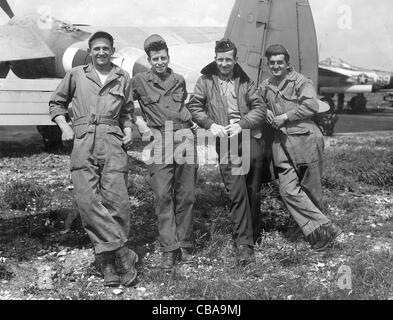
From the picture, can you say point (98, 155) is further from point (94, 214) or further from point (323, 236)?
point (323, 236)

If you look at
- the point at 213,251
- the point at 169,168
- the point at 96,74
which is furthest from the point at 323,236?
the point at 96,74

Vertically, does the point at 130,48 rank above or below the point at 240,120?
above

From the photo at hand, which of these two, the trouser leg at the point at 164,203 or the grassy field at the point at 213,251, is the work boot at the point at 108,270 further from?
the trouser leg at the point at 164,203

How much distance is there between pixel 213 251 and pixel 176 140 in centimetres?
108

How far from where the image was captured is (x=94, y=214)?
12.8ft

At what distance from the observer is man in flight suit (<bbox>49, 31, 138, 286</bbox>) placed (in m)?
3.91

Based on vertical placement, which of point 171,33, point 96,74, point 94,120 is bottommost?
point 94,120

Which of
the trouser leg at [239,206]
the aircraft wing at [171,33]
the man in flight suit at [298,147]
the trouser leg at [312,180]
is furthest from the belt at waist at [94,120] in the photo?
the aircraft wing at [171,33]

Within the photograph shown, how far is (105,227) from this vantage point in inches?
153

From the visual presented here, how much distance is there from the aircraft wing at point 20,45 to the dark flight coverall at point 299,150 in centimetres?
742

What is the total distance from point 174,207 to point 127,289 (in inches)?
37.2

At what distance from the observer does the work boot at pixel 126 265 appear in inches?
153

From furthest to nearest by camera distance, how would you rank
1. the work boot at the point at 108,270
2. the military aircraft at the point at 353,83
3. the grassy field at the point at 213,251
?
the military aircraft at the point at 353,83, the work boot at the point at 108,270, the grassy field at the point at 213,251

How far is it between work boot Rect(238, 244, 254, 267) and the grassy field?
0.07 meters
